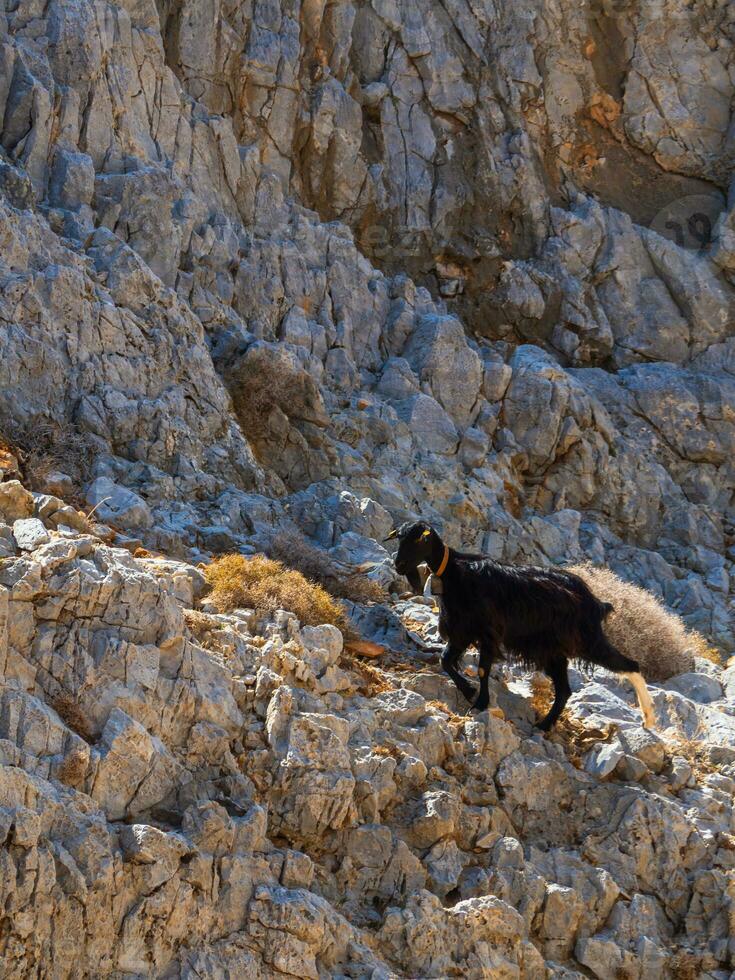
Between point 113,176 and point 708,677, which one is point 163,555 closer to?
point 708,677

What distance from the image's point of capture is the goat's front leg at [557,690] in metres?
12.5

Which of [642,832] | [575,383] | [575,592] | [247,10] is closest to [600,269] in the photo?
[575,383]

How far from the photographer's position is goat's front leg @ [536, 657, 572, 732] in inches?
492

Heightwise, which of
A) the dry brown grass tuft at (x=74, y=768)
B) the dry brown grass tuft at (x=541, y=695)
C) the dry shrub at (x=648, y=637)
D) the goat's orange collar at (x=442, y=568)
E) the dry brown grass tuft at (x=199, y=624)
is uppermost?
the goat's orange collar at (x=442, y=568)

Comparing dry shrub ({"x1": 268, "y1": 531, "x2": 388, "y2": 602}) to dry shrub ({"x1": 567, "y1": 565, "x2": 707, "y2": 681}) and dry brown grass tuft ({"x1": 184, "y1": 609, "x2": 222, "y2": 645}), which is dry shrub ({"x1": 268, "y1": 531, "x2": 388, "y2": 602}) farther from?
dry brown grass tuft ({"x1": 184, "y1": 609, "x2": 222, "y2": 645})

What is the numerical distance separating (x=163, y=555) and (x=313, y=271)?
45.5 ft

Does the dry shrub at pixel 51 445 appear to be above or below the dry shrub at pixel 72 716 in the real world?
below

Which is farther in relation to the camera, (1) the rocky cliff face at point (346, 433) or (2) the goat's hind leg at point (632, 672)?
(2) the goat's hind leg at point (632, 672)

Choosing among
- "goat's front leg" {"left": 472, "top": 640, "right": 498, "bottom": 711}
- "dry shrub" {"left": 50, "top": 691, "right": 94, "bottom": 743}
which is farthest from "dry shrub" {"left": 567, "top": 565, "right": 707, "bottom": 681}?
"dry shrub" {"left": 50, "top": 691, "right": 94, "bottom": 743}

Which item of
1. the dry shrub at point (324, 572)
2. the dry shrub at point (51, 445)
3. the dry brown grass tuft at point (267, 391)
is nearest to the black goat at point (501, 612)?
the dry shrub at point (324, 572)

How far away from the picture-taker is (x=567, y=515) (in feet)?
84.2

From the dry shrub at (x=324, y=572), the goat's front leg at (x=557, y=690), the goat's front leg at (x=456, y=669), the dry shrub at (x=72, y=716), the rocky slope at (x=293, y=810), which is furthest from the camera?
the dry shrub at (x=324, y=572)

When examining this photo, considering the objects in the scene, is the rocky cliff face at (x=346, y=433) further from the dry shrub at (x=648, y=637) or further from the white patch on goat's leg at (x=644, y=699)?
the dry shrub at (x=648, y=637)

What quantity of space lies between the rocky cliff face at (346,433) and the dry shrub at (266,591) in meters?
0.44
